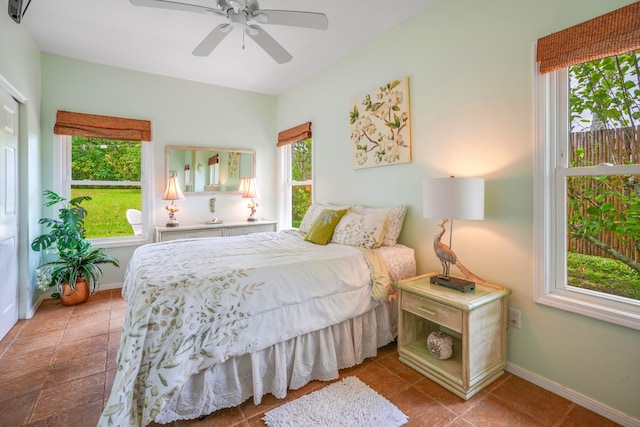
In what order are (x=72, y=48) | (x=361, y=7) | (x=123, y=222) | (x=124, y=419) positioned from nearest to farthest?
(x=124, y=419) < (x=361, y=7) < (x=72, y=48) < (x=123, y=222)

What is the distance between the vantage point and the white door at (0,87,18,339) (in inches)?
92.2

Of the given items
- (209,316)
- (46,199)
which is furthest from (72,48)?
(209,316)

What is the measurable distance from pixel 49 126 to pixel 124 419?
3.41 metres

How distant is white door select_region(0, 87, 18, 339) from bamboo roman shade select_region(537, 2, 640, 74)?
3.78m

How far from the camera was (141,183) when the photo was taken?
377 centimetres

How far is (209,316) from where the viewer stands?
149 centimetres

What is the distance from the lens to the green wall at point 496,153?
1.60 meters

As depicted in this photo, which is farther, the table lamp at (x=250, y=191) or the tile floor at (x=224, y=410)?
the table lamp at (x=250, y=191)

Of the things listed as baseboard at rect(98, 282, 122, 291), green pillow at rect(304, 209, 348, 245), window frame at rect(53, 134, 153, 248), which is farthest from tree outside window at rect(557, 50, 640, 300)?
baseboard at rect(98, 282, 122, 291)

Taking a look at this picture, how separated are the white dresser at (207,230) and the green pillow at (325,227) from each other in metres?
1.50

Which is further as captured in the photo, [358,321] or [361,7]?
[361,7]

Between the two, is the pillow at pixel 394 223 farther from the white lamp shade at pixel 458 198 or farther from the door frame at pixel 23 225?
the door frame at pixel 23 225

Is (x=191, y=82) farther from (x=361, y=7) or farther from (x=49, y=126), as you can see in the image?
(x=361, y=7)

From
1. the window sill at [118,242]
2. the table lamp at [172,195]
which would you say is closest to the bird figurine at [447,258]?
the table lamp at [172,195]
